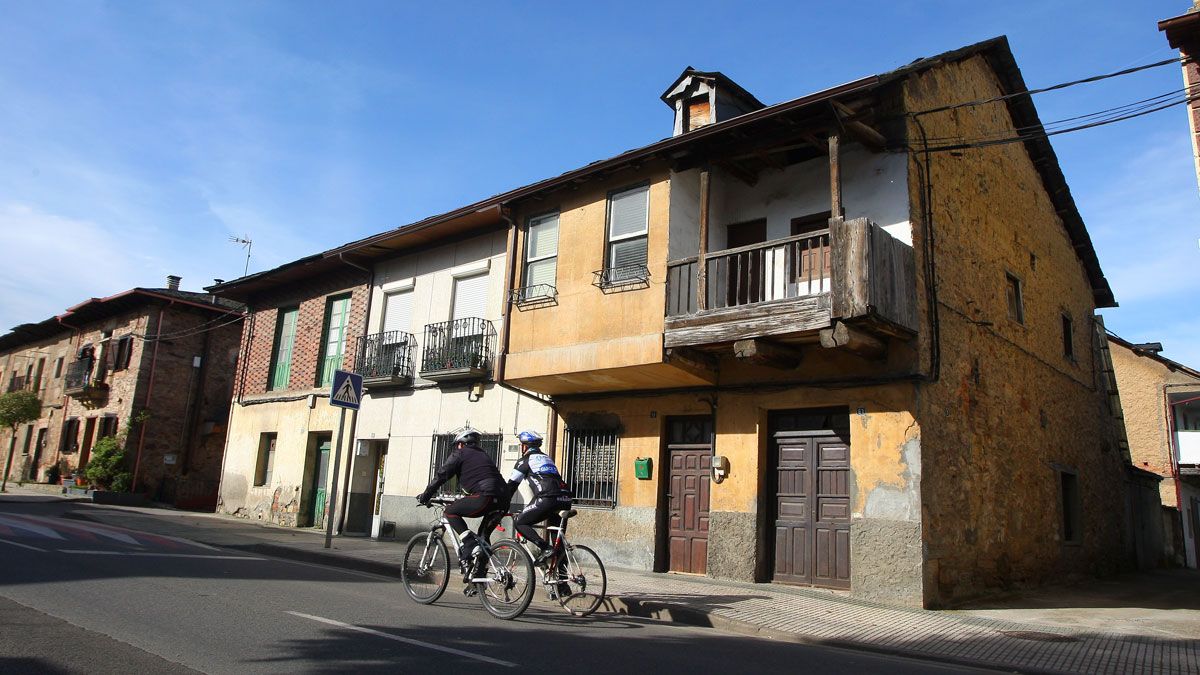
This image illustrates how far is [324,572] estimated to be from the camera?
33.7ft

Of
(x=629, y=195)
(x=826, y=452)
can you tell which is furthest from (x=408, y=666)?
(x=629, y=195)

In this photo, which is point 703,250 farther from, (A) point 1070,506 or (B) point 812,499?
(A) point 1070,506

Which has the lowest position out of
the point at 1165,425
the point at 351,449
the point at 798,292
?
the point at 351,449

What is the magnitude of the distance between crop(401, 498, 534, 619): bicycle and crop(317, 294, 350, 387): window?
11348 millimetres

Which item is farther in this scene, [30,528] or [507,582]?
[30,528]

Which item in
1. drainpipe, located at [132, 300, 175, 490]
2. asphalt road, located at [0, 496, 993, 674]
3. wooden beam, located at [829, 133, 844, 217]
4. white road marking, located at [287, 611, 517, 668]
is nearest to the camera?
asphalt road, located at [0, 496, 993, 674]

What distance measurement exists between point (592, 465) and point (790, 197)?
5.47m

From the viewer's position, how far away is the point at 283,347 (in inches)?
808

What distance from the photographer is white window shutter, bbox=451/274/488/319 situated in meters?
15.9

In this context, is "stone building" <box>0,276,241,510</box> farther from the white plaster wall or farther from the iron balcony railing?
the white plaster wall

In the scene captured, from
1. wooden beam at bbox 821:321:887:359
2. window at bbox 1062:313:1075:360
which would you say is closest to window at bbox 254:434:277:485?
wooden beam at bbox 821:321:887:359

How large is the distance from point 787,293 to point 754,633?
523 cm

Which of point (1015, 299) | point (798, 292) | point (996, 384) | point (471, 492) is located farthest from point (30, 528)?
point (1015, 299)

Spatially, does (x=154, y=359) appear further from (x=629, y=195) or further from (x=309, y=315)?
(x=629, y=195)
